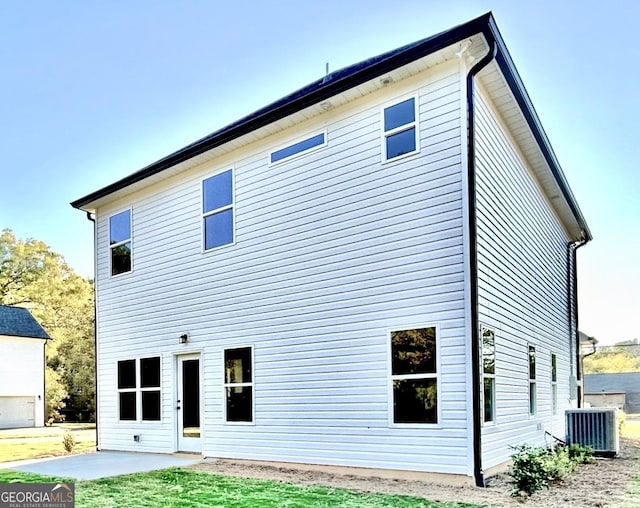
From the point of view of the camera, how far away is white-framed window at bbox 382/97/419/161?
7.98 metres

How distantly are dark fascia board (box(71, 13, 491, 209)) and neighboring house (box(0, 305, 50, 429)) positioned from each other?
18701 mm

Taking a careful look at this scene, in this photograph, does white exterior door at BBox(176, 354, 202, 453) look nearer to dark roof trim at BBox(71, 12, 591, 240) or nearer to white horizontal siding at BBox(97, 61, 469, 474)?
white horizontal siding at BBox(97, 61, 469, 474)

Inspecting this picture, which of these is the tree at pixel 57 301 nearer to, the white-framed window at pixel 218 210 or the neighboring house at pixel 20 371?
the neighboring house at pixel 20 371

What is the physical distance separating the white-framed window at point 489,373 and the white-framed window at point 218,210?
4.67 meters

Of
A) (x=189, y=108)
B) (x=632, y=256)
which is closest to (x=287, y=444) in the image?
(x=189, y=108)

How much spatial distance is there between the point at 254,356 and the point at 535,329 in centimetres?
525

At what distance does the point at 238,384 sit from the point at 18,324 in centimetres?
2343

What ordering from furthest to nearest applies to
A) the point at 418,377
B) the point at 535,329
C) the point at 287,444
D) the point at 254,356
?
the point at 535,329, the point at 254,356, the point at 287,444, the point at 418,377

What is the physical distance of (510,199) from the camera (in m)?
9.54

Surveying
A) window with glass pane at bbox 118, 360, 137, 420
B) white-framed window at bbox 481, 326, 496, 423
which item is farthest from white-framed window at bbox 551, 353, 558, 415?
window with glass pane at bbox 118, 360, 137, 420

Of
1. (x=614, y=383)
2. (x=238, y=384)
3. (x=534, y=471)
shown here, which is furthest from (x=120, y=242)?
(x=614, y=383)

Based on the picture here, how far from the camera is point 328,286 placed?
8.68m

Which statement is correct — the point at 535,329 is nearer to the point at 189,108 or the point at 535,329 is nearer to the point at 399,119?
the point at 399,119

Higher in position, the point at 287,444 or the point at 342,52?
the point at 342,52
